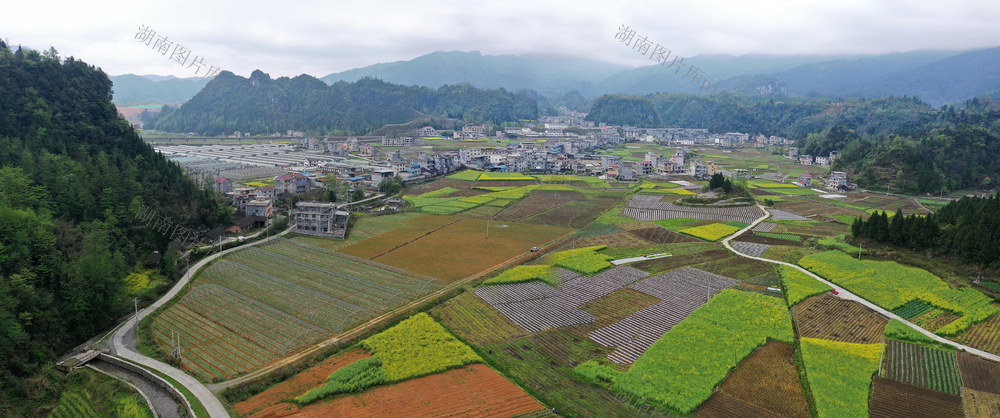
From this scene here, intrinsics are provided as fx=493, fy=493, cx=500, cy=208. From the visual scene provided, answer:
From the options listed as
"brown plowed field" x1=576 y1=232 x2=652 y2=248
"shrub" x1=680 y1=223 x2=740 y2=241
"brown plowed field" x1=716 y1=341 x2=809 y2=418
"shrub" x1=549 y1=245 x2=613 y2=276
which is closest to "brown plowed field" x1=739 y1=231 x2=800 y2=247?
"shrub" x1=680 y1=223 x2=740 y2=241

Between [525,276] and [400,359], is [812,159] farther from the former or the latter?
[400,359]

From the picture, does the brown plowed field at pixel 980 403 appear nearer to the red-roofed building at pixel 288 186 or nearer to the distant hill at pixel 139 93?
the red-roofed building at pixel 288 186

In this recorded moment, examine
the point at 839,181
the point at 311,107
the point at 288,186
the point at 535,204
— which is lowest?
the point at 535,204

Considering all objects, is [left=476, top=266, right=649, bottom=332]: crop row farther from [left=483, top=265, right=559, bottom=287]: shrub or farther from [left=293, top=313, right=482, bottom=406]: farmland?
[left=293, top=313, right=482, bottom=406]: farmland

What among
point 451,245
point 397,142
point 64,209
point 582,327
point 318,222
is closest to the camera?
point 582,327

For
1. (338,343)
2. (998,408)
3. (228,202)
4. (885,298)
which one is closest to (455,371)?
(338,343)

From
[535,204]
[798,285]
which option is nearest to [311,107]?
[535,204]
